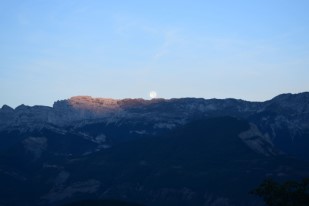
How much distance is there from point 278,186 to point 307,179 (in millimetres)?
3892

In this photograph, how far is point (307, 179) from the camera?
84.4 m

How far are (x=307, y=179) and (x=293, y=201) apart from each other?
348cm

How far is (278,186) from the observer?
85.0 m

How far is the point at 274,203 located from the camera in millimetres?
84188

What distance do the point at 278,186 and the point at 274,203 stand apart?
238 cm

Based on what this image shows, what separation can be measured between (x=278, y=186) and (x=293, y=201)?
9.07 feet

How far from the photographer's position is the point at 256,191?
285 ft

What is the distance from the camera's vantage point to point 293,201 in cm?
8388

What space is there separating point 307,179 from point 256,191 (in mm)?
7035

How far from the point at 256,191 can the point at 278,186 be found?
3.30 metres
